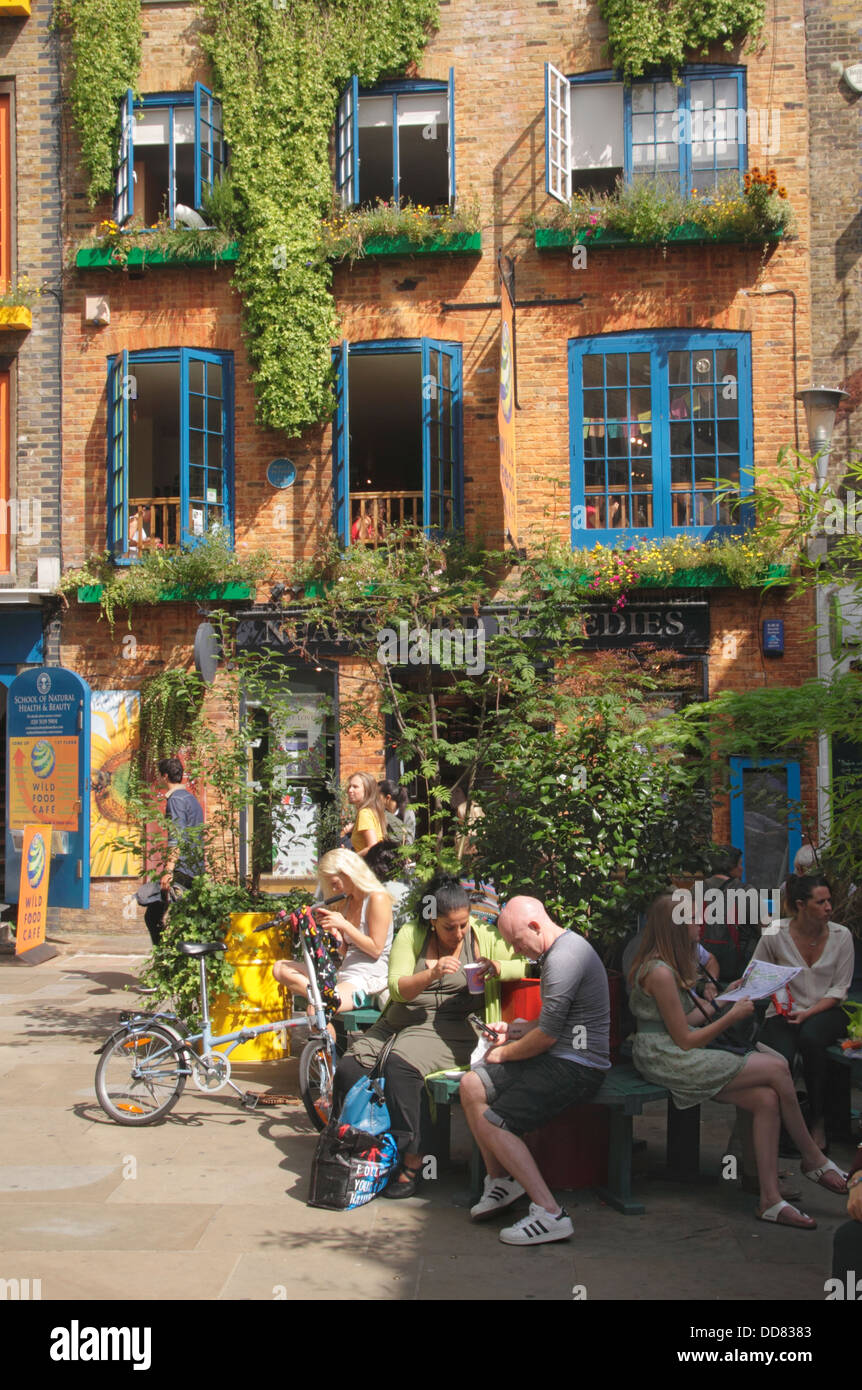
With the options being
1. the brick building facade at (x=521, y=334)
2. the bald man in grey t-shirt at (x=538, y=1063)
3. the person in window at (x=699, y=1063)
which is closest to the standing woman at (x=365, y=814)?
the person in window at (x=699, y=1063)

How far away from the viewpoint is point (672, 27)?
13.6 m

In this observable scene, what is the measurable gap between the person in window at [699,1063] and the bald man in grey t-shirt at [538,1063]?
0.37 metres

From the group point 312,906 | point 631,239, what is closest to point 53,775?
point 312,906

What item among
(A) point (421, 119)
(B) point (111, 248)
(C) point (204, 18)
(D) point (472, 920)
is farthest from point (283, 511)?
(D) point (472, 920)

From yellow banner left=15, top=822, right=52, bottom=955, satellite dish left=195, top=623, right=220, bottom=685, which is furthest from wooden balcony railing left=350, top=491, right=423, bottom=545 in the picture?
yellow banner left=15, top=822, right=52, bottom=955

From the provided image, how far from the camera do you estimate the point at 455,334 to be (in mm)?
13961

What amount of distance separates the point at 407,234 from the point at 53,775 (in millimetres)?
6869

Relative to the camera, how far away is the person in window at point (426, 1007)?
20.3ft

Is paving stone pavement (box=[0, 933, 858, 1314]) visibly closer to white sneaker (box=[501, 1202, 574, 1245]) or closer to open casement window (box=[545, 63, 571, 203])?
white sneaker (box=[501, 1202, 574, 1245])

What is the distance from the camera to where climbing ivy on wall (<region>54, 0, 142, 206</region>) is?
14.2 metres

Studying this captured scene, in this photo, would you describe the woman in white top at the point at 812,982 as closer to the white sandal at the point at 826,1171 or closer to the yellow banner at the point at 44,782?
the white sandal at the point at 826,1171

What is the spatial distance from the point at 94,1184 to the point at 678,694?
8.65 metres

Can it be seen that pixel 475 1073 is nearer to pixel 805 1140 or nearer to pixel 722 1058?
pixel 722 1058

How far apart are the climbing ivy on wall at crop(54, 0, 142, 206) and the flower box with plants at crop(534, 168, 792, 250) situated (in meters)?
4.85
